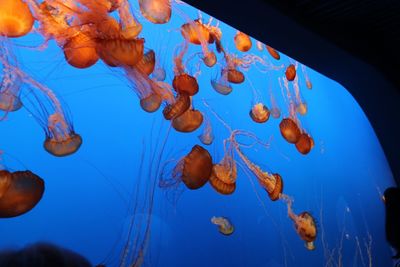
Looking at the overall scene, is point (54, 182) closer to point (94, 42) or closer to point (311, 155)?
point (94, 42)

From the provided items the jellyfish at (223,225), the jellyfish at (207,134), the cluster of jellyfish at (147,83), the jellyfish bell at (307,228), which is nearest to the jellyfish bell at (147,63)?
the cluster of jellyfish at (147,83)

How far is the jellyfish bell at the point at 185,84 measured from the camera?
2.21 meters

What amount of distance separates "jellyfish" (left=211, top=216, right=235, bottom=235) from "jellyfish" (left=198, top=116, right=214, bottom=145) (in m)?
0.40

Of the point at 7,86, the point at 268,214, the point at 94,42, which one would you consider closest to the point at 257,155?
the point at 268,214

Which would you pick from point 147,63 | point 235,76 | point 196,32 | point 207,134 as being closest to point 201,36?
point 196,32

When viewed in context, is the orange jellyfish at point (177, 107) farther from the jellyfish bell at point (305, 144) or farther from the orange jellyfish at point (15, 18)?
the jellyfish bell at point (305, 144)

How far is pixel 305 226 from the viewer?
2.65 metres

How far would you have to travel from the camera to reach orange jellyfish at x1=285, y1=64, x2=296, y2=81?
297 centimetres

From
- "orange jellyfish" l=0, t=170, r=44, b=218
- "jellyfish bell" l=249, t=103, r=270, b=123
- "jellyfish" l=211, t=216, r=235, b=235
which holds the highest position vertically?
"jellyfish bell" l=249, t=103, r=270, b=123

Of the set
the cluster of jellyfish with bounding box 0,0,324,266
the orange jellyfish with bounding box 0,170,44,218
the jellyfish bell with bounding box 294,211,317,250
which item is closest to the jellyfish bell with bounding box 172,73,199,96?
the cluster of jellyfish with bounding box 0,0,324,266

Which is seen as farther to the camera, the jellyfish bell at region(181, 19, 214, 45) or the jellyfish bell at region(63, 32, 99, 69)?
the jellyfish bell at region(181, 19, 214, 45)

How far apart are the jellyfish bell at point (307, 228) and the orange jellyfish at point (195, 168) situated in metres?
0.77

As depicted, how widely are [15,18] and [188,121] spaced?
94 centimetres

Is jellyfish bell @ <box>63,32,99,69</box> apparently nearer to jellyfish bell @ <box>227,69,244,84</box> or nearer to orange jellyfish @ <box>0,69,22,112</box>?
orange jellyfish @ <box>0,69,22,112</box>
